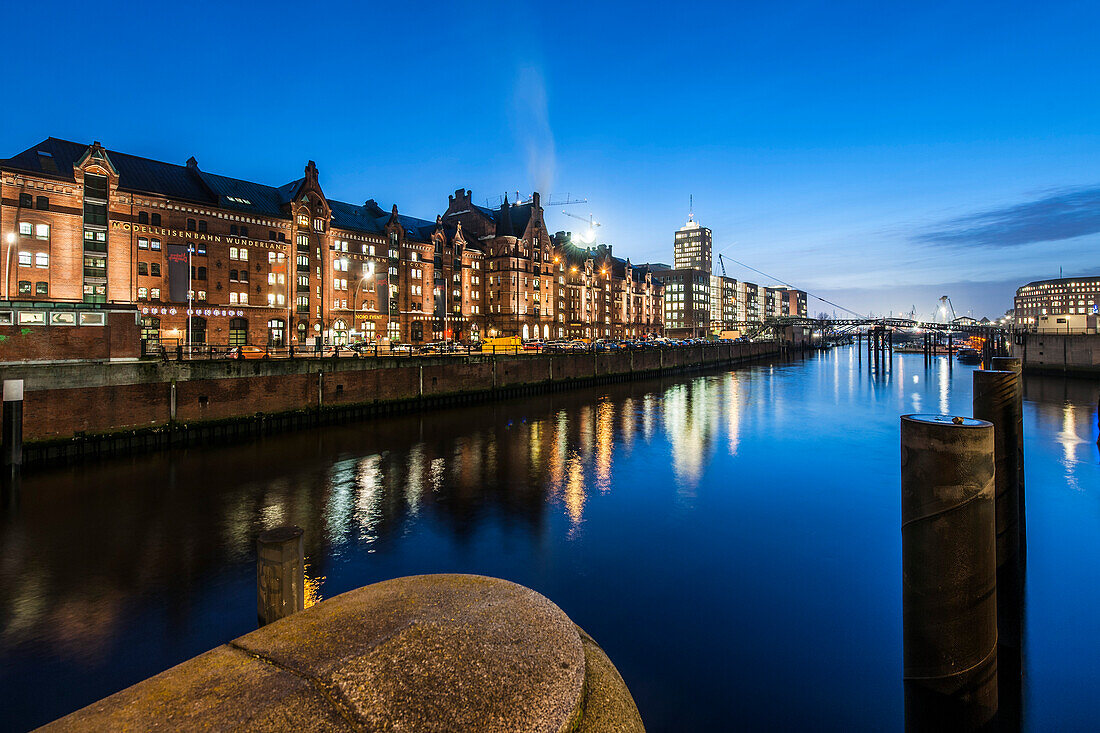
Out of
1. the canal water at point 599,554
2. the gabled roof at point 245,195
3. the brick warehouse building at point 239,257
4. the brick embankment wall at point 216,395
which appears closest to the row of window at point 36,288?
the brick warehouse building at point 239,257

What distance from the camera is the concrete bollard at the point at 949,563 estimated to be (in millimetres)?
6633

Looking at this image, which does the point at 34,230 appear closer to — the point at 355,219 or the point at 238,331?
the point at 238,331

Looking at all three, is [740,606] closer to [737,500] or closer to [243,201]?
[737,500]

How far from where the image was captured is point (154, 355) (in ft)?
90.5

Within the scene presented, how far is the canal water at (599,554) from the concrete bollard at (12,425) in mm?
1004

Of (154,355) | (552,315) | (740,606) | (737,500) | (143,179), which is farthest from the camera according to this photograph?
(552,315)

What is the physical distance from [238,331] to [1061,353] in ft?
340

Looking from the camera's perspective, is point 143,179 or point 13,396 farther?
point 143,179

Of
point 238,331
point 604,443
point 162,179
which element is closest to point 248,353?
point 604,443

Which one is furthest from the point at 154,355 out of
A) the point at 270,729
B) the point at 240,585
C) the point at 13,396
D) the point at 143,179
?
the point at 143,179

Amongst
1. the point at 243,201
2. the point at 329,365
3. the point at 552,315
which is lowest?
the point at 329,365

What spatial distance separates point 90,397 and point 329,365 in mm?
12389

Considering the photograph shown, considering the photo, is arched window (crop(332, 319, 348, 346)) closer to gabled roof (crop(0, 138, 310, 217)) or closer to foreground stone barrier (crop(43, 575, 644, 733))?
gabled roof (crop(0, 138, 310, 217))

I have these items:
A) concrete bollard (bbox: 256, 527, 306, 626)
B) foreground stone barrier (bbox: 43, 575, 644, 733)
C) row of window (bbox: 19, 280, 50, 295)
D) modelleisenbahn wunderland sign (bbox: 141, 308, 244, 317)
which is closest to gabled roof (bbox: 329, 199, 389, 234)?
modelleisenbahn wunderland sign (bbox: 141, 308, 244, 317)
